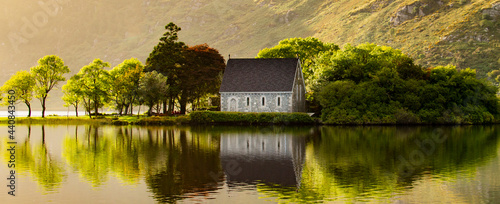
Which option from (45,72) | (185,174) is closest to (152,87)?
(45,72)

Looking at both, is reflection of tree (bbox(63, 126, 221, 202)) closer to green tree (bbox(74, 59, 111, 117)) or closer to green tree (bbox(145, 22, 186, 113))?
green tree (bbox(145, 22, 186, 113))

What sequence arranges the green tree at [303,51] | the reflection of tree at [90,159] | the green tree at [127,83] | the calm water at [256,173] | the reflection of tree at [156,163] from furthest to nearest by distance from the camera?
the green tree at [303,51], the green tree at [127,83], the reflection of tree at [90,159], the reflection of tree at [156,163], the calm water at [256,173]

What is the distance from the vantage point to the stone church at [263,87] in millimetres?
64625

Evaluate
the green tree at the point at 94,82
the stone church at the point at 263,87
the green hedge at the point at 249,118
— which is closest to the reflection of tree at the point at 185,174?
the green hedge at the point at 249,118

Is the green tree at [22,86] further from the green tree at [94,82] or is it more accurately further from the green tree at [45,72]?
the green tree at [94,82]

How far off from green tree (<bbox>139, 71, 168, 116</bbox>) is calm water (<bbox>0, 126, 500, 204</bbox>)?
33.1 metres

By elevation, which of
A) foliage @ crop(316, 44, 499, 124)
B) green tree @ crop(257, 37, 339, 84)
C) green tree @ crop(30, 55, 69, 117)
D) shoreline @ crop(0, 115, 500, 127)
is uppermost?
green tree @ crop(257, 37, 339, 84)

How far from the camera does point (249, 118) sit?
58.8m

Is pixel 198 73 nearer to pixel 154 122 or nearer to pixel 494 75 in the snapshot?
pixel 154 122

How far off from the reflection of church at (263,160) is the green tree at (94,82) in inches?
1763

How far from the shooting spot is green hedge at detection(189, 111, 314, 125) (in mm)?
58312

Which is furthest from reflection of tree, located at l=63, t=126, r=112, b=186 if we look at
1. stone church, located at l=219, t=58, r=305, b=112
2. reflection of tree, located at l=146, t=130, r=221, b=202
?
stone church, located at l=219, t=58, r=305, b=112

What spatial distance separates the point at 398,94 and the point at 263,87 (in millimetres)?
18120

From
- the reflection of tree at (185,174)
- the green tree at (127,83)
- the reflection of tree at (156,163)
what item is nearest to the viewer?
the reflection of tree at (185,174)
